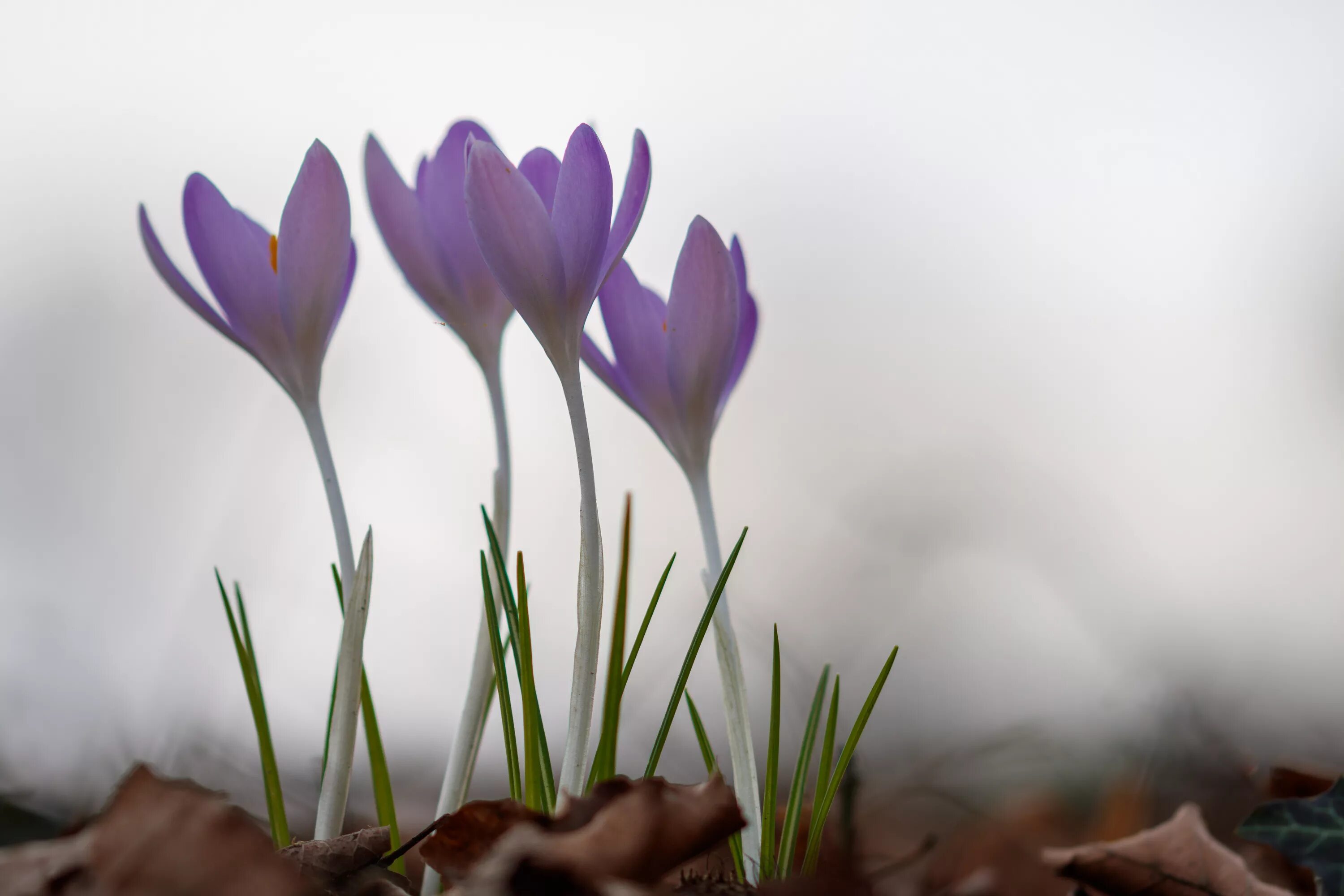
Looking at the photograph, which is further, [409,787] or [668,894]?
[409,787]

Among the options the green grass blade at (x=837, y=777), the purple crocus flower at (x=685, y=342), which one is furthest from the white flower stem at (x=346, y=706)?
the green grass blade at (x=837, y=777)

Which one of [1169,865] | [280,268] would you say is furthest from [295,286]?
[1169,865]

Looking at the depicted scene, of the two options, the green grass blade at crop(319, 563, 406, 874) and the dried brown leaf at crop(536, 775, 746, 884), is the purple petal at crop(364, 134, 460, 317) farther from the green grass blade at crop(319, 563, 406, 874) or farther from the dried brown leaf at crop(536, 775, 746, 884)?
the dried brown leaf at crop(536, 775, 746, 884)

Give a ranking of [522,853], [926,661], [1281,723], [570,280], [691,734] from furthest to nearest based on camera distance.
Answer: [691,734]
[926,661]
[1281,723]
[570,280]
[522,853]

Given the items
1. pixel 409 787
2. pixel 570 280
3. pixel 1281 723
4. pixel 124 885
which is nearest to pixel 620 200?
pixel 570 280

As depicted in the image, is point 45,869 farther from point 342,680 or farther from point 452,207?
point 452,207

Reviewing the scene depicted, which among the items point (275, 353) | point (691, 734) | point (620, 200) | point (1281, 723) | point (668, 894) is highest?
point (620, 200)

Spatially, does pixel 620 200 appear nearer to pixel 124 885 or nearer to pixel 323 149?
pixel 323 149

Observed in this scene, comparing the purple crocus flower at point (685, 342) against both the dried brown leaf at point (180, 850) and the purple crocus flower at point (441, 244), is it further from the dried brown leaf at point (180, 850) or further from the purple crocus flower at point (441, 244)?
the dried brown leaf at point (180, 850)
